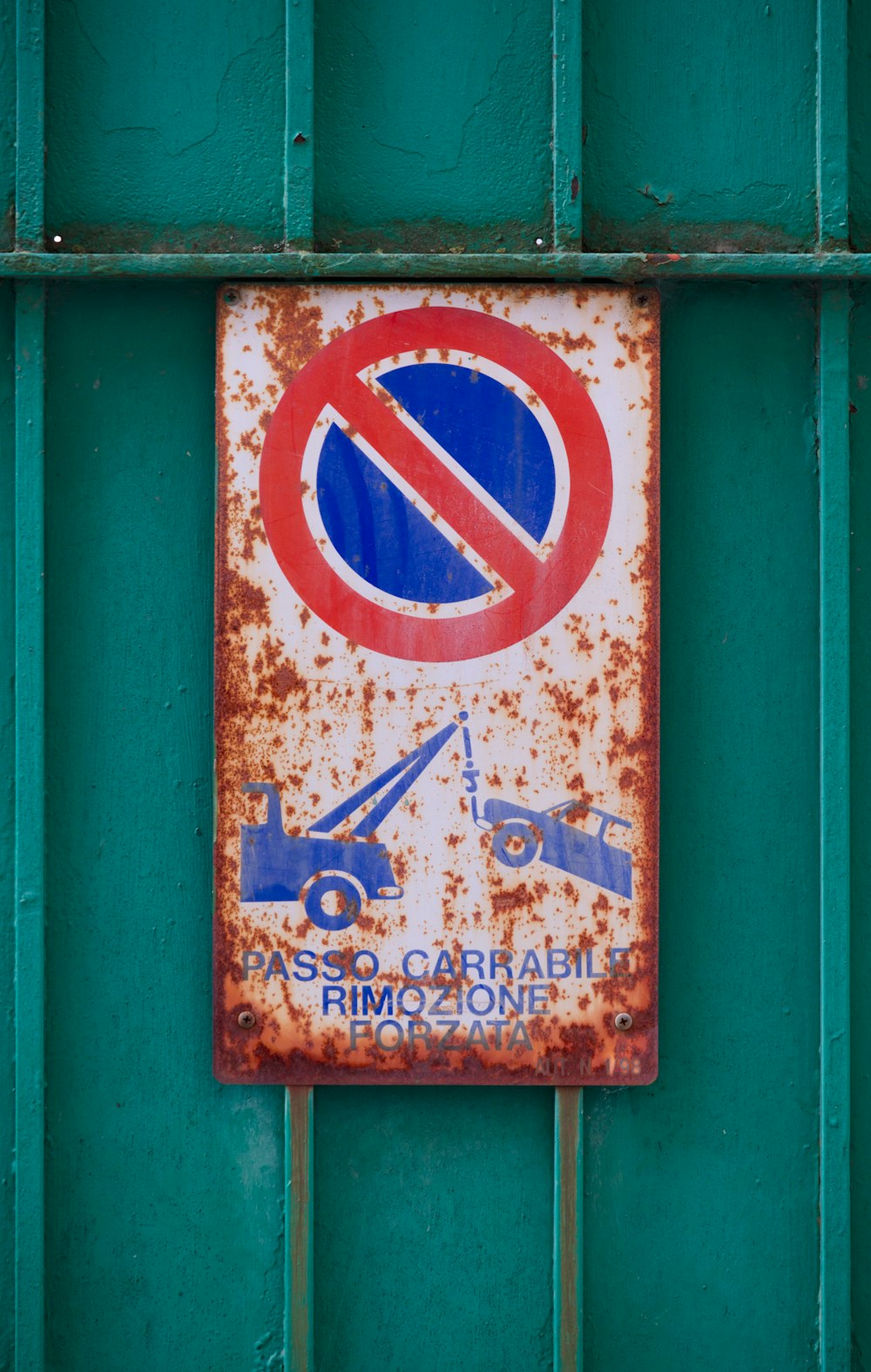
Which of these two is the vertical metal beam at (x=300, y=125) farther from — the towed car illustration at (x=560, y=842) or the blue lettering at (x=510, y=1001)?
the blue lettering at (x=510, y=1001)

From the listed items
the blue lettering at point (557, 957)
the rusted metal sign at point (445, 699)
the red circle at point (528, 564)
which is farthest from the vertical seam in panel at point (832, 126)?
the blue lettering at point (557, 957)

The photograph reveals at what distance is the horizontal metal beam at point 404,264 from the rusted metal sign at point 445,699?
0.10ft

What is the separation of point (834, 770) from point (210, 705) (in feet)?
2.85

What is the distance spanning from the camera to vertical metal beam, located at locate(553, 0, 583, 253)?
1.34 meters

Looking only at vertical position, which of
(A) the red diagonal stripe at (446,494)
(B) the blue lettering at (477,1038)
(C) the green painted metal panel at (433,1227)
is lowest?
(C) the green painted metal panel at (433,1227)

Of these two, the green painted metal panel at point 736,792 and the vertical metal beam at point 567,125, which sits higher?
the vertical metal beam at point 567,125

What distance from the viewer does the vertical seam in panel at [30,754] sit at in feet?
4.45

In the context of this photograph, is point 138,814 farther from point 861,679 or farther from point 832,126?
point 832,126

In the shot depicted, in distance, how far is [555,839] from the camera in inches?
53.6

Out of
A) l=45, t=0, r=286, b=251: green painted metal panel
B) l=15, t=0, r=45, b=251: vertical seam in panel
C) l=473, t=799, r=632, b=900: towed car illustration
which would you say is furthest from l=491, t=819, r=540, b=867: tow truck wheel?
l=15, t=0, r=45, b=251: vertical seam in panel

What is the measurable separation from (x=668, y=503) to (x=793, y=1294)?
1109mm

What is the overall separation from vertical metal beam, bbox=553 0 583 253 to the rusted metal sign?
0.29ft

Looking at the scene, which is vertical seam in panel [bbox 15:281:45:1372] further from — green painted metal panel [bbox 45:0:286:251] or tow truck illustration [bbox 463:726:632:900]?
tow truck illustration [bbox 463:726:632:900]

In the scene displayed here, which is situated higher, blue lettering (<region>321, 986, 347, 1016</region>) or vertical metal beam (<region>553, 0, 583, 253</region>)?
vertical metal beam (<region>553, 0, 583, 253</region>)
